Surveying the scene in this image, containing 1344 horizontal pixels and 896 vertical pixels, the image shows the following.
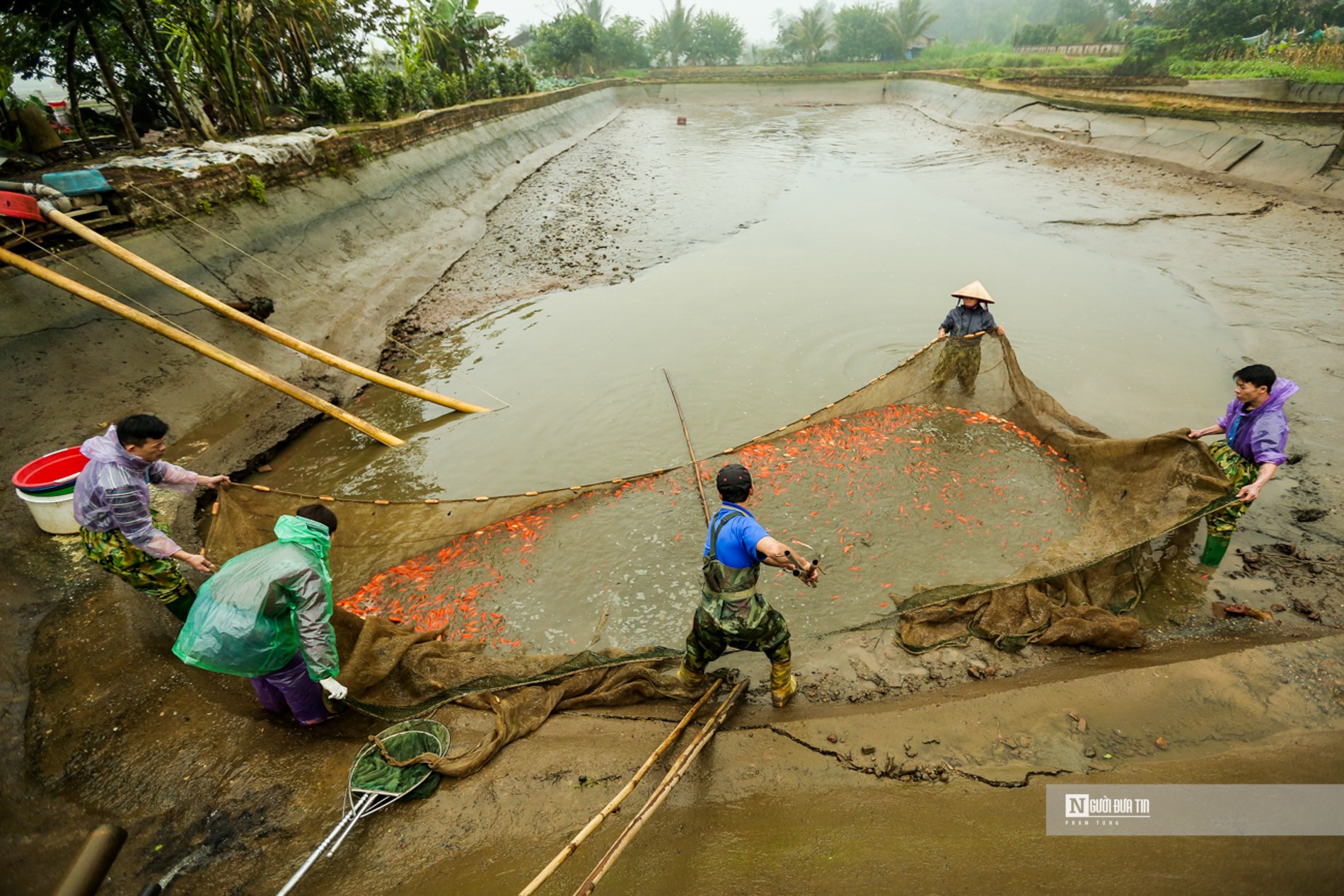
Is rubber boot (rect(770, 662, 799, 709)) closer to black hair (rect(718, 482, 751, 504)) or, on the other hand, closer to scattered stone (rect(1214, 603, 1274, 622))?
black hair (rect(718, 482, 751, 504))

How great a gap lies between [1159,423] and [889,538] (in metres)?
4.29

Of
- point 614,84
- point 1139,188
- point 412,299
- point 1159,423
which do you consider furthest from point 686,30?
point 1159,423

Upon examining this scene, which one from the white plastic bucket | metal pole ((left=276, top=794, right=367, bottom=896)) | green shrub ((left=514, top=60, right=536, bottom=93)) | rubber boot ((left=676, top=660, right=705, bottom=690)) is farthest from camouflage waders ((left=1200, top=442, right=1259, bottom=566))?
green shrub ((left=514, top=60, right=536, bottom=93))

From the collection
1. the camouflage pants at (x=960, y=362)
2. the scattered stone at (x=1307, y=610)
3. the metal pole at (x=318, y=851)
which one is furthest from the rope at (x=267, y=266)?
the scattered stone at (x=1307, y=610)

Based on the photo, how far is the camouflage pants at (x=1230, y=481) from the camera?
423 centimetres

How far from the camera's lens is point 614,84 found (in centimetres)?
4212

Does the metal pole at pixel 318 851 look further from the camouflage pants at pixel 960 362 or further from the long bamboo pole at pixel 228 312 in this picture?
the camouflage pants at pixel 960 362

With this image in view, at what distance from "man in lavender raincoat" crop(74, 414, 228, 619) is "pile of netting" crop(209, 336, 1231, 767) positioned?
511 millimetres

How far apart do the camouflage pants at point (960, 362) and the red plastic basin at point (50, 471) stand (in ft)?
25.1

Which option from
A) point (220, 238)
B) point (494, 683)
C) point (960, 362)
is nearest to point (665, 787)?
point (494, 683)

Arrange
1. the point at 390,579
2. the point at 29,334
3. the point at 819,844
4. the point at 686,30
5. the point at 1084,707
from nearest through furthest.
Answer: the point at 819,844 < the point at 1084,707 < the point at 390,579 < the point at 29,334 < the point at 686,30

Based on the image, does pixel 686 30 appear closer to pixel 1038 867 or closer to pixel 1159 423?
pixel 1159 423

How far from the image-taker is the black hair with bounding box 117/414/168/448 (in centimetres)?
346

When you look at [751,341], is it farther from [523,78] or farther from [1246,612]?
[523,78]
